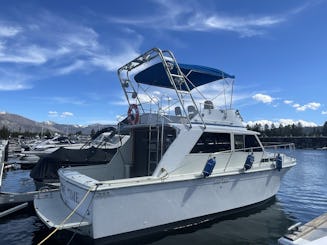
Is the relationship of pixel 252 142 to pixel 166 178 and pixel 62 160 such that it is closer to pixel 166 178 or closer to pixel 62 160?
pixel 166 178

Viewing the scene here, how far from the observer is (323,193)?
1481 centimetres

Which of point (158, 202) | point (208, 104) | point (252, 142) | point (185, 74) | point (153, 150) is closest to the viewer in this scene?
point (158, 202)

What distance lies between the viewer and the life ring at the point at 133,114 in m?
10.4

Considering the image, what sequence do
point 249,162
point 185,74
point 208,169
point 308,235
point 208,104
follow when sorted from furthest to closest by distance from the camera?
point 185,74, point 208,104, point 249,162, point 208,169, point 308,235

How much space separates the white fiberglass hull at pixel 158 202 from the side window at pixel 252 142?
101cm

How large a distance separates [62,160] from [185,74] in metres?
7.88

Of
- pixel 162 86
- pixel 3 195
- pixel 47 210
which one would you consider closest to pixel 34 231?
pixel 47 210

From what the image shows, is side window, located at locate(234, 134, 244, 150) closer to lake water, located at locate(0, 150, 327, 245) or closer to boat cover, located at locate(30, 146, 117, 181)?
lake water, located at locate(0, 150, 327, 245)

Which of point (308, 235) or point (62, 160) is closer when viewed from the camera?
point (308, 235)

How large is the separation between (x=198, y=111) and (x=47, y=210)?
4.89 m

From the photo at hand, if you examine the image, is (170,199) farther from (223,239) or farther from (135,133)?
(135,133)

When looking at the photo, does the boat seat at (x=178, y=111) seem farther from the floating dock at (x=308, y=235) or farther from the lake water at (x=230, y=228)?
the floating dock at (x=308, y=235)

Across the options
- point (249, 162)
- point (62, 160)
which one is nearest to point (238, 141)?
point (249, 162)

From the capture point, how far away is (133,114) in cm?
1049
